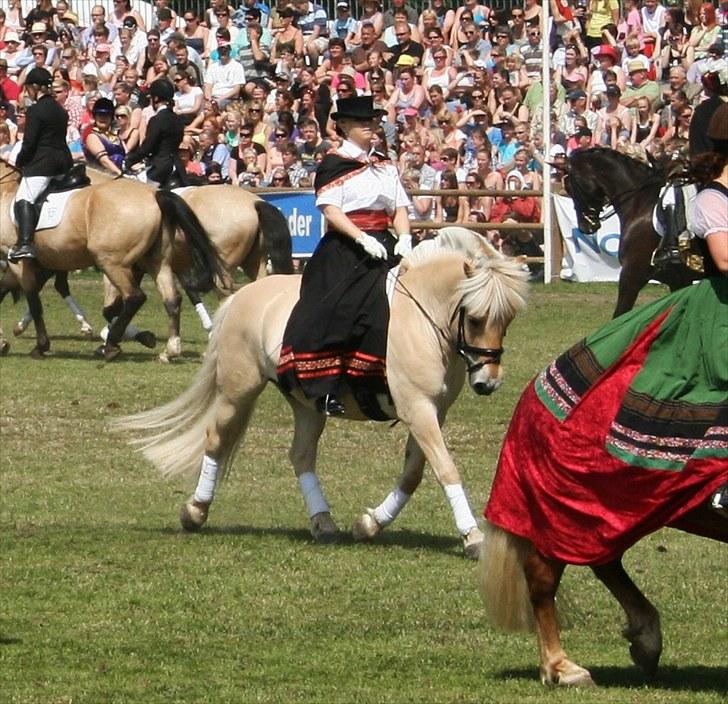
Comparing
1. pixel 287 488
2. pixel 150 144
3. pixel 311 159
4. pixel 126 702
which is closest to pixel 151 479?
pixel 287 488

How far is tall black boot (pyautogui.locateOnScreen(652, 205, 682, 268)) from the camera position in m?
15.4

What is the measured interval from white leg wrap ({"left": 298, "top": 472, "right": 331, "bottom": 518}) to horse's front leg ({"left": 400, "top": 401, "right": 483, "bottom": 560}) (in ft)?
2.49

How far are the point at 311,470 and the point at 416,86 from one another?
16091 mm

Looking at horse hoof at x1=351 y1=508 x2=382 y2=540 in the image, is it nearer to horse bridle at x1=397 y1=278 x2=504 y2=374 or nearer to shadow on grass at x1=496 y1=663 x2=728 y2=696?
horse bridle at x1=397 y1=278 x2=504 y2=374

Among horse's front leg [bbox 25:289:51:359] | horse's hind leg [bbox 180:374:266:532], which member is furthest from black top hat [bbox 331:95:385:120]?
horse's front leg [bbox 25:289:51:359]

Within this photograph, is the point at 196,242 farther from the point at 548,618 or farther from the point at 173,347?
the point at 548,618

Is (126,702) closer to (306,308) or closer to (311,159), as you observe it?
(306,308)

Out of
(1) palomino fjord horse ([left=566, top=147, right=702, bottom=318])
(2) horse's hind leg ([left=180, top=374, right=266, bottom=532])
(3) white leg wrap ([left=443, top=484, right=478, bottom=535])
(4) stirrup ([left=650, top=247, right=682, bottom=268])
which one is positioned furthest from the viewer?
(1) palomino fjord horse ([left=566, top=147, right=702, bottom=318])

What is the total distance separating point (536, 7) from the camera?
2620 cm

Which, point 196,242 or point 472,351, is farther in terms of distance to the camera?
point 196,242

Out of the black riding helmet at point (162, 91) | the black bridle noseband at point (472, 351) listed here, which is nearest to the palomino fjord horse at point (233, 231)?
the black riding helmet at point (162, 91)

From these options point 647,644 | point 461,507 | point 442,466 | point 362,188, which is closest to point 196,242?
point 362,188

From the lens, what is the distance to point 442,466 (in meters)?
9.41

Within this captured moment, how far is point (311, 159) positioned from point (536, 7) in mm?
4011
